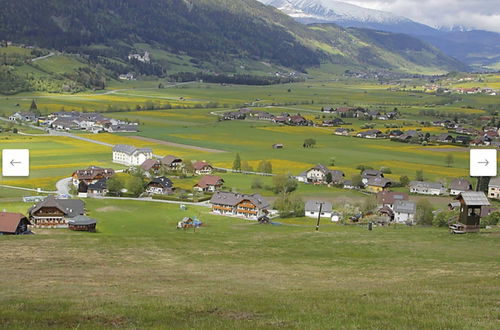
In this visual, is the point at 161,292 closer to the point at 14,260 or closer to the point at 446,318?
the point at 446,318

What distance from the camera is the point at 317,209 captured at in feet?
176

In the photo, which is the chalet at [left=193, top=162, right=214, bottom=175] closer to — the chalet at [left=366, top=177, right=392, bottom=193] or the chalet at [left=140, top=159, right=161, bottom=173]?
the chalet at [left=140, top=159, right=161, bottom=173]

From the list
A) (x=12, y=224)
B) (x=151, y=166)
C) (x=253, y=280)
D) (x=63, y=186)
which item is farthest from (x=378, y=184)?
(x=253, y=280)

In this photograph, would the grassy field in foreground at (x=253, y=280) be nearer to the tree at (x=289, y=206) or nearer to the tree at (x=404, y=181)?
the tree at (x=289, y=206)

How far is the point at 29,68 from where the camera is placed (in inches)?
7554

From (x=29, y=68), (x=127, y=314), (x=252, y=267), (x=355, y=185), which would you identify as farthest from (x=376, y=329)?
(x=29, y=68)

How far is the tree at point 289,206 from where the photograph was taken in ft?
178

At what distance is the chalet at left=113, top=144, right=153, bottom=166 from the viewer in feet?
269

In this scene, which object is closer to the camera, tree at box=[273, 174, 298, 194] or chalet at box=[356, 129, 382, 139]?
tree at box=[273, 174, 298, 194]

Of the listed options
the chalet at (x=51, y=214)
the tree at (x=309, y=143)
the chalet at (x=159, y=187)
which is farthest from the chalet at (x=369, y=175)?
the chalet at (x=51, y=214)

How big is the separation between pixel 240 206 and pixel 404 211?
1536 centimetres

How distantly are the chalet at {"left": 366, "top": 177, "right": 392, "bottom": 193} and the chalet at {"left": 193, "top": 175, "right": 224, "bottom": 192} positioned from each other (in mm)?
17851

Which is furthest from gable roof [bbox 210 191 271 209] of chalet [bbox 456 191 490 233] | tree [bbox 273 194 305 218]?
chalet [bbox 456 191 490 233]

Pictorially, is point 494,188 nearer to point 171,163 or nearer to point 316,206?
point 316,206
